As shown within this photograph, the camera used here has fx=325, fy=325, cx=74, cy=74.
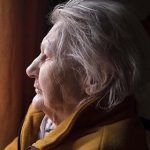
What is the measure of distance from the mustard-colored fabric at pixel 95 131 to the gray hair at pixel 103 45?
0.04 metres

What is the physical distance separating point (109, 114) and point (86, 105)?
0.24 feet

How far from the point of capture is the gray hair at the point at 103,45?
2.75 feet

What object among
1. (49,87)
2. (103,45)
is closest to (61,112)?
(49,87)

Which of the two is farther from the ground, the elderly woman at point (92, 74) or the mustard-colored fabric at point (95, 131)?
the elderly woman at point (92, 74)

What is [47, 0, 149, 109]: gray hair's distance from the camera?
839 millimetres

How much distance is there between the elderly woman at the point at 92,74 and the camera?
842 millimetres

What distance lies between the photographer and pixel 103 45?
834 millimetres

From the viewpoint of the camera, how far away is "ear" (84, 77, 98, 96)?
2.83ft

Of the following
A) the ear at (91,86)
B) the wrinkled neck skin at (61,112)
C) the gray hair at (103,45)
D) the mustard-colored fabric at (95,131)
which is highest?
the gray hair at (103,45)

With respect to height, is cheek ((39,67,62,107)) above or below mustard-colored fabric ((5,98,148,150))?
above

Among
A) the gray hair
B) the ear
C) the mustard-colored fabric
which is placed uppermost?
the gray hair

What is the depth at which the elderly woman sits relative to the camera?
84 cm

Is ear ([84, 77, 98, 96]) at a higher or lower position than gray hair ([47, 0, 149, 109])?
lower

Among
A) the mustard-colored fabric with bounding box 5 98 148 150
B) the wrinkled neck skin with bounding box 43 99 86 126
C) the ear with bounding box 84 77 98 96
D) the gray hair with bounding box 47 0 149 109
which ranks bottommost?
the mustard-colored fabric with bounding box 5 98 148 150
